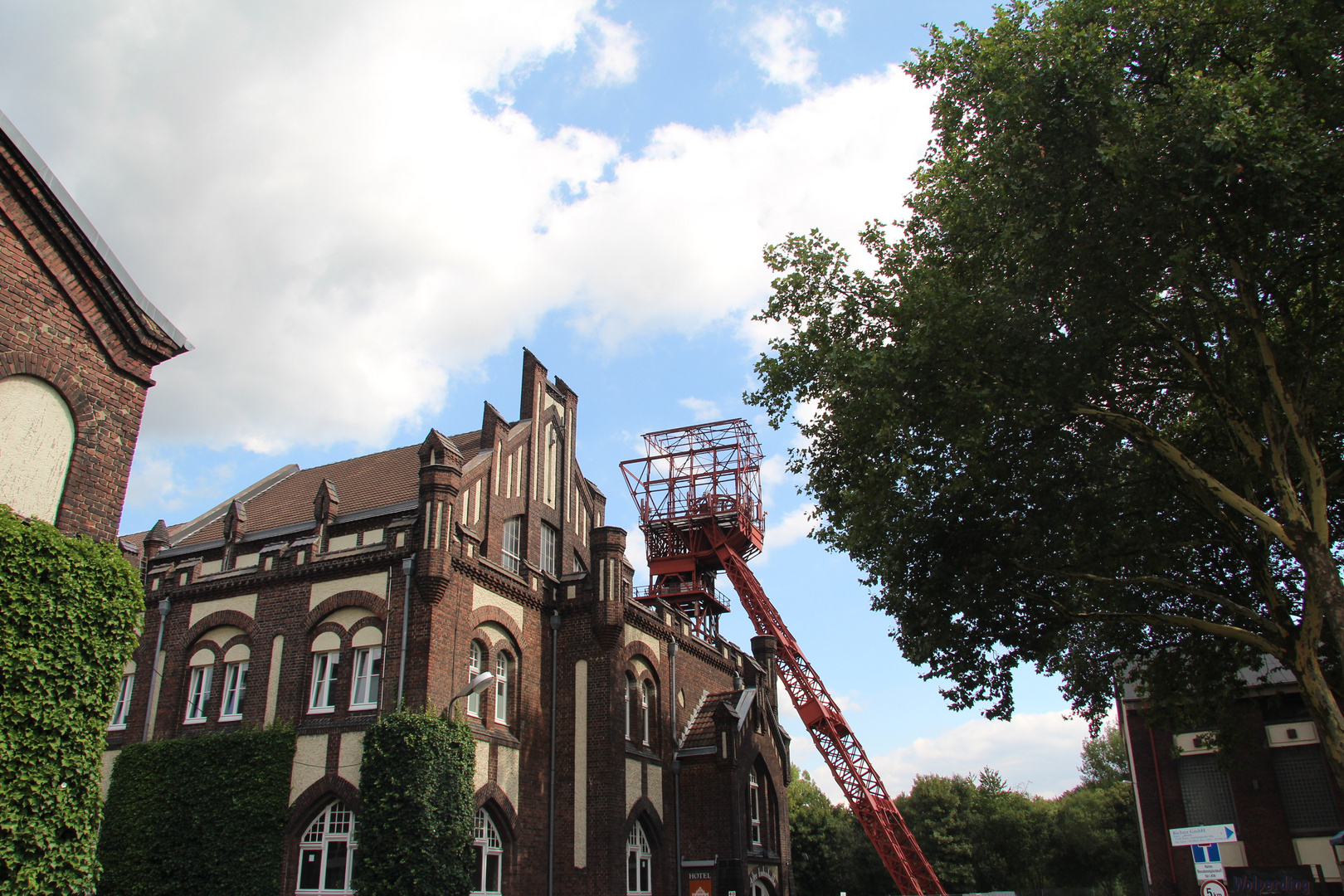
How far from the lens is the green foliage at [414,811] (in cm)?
1780

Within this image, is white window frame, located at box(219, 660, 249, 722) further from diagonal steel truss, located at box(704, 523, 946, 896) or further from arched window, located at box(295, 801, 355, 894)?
diagonal steel truss, located at box(704, 523, 946, 896)

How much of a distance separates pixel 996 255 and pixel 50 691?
15.7 metres

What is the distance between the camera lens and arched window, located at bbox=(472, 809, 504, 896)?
67.4 feet

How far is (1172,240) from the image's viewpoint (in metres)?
13.9

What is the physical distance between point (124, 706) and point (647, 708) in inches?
563

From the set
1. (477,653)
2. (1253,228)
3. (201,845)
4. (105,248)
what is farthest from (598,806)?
(1253,228)

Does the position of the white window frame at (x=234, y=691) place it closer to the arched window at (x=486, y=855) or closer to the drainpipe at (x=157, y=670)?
the drainpipe at (x=157, y=670)

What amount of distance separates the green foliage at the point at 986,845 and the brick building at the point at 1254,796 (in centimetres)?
2255

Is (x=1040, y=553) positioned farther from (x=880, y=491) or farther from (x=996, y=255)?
(x=996, y=255)

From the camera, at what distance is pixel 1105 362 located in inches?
587

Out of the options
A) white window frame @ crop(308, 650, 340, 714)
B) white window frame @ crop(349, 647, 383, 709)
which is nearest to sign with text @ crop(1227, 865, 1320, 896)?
white window frame @ crop(349, 647, 383, 709)

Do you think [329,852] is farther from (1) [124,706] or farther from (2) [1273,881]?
(2) [1273,881]

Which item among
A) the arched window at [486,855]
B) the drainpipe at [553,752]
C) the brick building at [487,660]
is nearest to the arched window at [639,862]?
the brick building at [487,660]

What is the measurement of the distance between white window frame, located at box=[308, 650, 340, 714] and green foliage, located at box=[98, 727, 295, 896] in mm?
797
